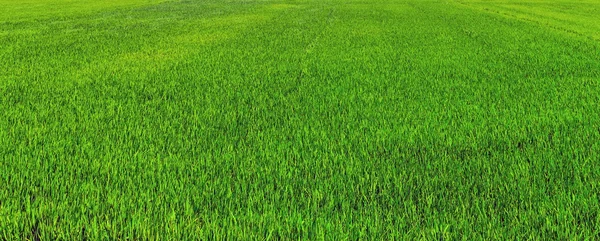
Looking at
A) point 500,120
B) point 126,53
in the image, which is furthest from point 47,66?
point 500,120

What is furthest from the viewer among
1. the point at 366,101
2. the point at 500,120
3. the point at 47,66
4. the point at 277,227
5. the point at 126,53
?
the point at 126,53

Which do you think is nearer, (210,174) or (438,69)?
(210,174)

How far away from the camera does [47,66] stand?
8.97 metres

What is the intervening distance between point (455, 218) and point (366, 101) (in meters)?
3.16

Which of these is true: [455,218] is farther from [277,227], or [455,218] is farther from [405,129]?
[405,129]

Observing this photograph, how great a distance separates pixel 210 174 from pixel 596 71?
8.26 meters

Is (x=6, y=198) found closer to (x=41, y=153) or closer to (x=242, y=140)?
(x=41, y=153)

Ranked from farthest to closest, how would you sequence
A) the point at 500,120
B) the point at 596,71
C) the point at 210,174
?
the point at 596,71
the point at 500,120
the point at 210,174

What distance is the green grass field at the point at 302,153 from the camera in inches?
99.4

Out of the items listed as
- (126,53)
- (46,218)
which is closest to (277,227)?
(46,218)

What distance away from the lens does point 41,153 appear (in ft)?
11.9

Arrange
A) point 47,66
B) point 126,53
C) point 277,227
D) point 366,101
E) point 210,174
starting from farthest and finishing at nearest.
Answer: point 126,53 → point 47,66 → point 366,101 → point 210,174 → point 277,227

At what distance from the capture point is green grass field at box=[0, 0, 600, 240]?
2.53 meters

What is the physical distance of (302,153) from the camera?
3637mm
